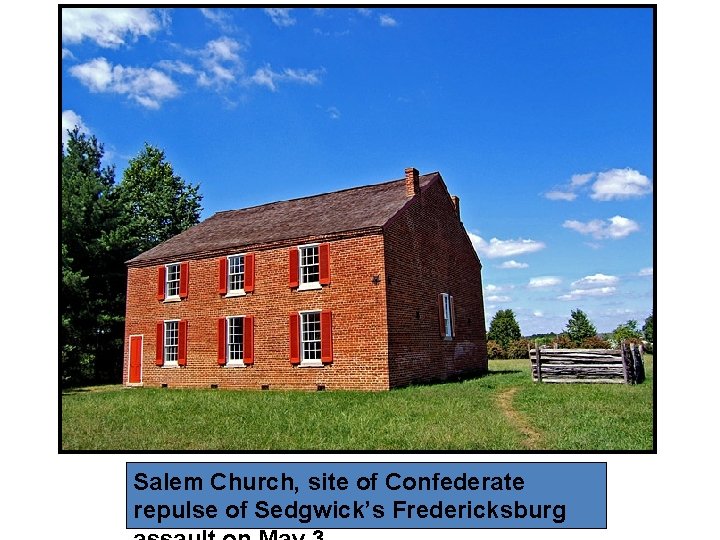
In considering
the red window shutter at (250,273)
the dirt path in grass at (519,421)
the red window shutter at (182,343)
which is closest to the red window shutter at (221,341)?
the red window shutter at (250,273)

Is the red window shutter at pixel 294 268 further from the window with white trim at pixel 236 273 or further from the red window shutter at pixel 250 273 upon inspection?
the window with white trim at pixel 236 273

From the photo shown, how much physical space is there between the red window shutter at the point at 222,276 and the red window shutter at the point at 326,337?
4045 mm

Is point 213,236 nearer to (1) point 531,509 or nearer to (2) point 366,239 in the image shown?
(2) point 366,239

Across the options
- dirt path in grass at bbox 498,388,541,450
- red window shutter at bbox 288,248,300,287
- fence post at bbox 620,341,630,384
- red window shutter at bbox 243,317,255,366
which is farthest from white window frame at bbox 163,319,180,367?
fence post at bbox 620,341,630,384

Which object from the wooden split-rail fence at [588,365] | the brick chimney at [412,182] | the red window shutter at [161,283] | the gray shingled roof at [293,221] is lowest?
the wooden split-rail fence at [588,365]

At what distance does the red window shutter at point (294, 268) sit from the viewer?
16.3 meters

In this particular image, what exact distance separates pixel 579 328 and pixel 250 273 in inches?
847

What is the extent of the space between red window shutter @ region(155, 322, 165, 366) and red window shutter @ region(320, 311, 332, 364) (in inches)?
270

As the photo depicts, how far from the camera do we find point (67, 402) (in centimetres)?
1354

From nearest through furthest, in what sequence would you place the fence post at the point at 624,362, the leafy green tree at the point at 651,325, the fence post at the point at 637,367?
the leafy green tree at the point at 651,325, the fence post at the point at 624,362, the fence post at the point at 637,367

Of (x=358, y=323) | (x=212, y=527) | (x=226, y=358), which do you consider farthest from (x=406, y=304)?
(x=212, y=527)

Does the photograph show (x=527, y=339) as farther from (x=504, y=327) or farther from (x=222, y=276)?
(x=222, y=276)

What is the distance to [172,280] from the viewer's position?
19359mm

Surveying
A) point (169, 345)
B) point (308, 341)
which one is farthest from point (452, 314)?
point (169, 345)
